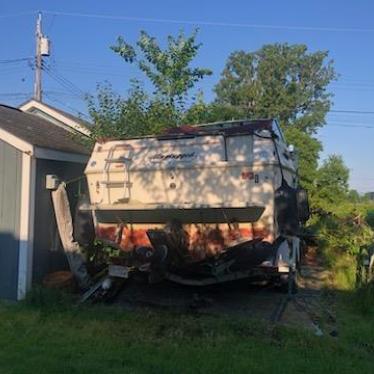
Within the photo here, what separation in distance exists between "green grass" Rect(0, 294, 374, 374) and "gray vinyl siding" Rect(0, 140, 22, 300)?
1237mm

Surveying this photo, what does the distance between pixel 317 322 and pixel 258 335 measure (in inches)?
52.5

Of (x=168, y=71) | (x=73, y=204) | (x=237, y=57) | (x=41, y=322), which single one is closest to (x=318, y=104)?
A: (x=237, y=57)

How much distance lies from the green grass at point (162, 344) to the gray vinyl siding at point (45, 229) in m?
1.56

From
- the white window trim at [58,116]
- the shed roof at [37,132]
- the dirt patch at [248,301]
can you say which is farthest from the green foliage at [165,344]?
the white window trim at [58,116]

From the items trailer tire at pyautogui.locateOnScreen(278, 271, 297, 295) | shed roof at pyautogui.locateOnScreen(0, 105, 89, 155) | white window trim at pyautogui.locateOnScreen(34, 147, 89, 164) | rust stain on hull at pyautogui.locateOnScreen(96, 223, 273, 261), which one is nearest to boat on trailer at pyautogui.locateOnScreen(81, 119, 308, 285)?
rust stain on hull at pyautogui.locateOnScreen(96, 223, 273, 261)

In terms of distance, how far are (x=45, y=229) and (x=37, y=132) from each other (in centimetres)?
217

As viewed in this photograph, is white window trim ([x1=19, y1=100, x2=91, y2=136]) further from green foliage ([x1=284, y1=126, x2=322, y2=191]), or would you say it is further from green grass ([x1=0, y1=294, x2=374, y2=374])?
green foliage ([x1=284, y1=126, x2=322, y2=191])

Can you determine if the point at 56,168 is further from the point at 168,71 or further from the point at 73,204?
the point at 168,71

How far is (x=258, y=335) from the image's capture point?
24.2ft

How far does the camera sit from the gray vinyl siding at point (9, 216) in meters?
9.89

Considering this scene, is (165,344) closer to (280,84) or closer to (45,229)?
(45,229)

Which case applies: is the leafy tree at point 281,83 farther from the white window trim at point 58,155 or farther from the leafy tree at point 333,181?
the white window trim at point 58,155

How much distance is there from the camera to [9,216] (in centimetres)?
995

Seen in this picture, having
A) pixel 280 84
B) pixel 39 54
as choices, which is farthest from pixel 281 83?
pixel 39 54
